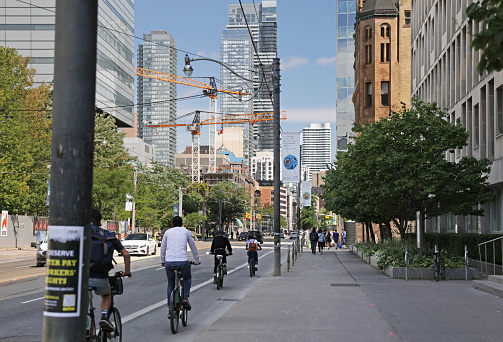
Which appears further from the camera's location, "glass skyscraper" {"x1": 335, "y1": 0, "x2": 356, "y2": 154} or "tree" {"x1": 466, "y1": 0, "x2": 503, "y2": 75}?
"glass skyscraper" {"x1": 335, "y1": 0, "x2": 356, "y2": 154}

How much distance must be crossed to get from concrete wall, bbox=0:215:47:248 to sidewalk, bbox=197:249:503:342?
36.3 meters

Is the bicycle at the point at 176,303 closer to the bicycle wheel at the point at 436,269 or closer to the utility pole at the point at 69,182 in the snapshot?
the utility pole at the point at 69,182

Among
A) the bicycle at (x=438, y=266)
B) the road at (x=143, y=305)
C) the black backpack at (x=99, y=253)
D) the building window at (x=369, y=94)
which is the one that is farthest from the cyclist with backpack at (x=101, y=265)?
the building window at (x=369, y=94)

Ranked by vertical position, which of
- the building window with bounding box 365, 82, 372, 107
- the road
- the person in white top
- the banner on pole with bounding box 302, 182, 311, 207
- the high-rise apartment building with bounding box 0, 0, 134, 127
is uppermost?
the high-rise apartment building with bounding box 0, 0, 134, 127

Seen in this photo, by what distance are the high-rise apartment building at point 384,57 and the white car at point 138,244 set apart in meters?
32.1

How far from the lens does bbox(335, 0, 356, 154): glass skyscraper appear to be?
376ft

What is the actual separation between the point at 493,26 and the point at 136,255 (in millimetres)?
38353

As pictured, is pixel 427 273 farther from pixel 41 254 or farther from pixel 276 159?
pixel 41 254

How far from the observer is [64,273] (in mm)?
3822

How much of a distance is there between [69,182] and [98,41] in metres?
74.9

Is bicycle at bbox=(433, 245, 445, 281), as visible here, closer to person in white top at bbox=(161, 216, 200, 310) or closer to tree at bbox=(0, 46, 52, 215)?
person in white top at bbox=(161, 216, 200, 310)

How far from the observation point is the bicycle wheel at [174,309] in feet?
34.5

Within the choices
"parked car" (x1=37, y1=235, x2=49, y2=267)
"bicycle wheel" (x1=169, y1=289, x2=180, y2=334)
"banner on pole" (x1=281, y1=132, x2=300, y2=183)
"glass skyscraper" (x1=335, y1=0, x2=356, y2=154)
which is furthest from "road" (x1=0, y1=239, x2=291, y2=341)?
"glass skyscraper" (x1=335, y1=0, x2=356, y2=154)

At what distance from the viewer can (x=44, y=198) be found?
5578 cm
